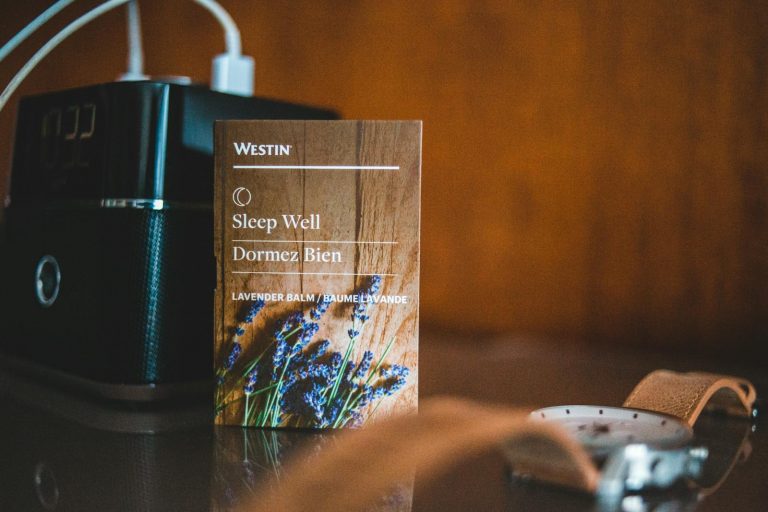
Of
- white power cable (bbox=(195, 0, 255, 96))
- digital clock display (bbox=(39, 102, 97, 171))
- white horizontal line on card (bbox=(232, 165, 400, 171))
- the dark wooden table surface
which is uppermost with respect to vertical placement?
white power cable (bbox=(195, 0, 255, 96))

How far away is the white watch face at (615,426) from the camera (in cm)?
40

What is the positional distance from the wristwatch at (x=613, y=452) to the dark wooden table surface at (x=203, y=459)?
0.01 meters

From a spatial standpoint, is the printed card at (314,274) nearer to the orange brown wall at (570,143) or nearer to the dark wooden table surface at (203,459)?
the dark wooden table surface at (203,459)

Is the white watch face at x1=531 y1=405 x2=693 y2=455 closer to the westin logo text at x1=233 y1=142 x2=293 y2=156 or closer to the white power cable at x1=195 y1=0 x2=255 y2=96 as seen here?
the westin logo text at x1=233 y1=142 x2=293 y2=156

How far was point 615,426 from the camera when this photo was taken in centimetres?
44

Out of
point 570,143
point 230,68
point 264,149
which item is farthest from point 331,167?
point 570,143

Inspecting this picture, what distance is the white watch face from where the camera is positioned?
15.8 inches

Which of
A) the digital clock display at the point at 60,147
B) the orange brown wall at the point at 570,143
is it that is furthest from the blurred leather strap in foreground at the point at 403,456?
the orange brown wall at the point at 570,143

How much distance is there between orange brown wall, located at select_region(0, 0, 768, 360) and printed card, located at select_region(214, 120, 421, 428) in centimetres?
48

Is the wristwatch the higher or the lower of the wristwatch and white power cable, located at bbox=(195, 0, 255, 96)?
the lower

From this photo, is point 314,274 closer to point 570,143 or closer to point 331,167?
point 331,167

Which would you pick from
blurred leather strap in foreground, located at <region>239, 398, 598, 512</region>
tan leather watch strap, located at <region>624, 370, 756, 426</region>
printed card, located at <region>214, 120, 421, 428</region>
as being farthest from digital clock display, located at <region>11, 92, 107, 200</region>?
tan leather watch strap, located at <region>624, 370, 756, 426</region>

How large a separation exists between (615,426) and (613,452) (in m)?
0.06

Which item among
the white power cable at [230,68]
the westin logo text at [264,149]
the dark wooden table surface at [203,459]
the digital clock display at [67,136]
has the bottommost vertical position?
the dark wooden table surface at [203,459]
